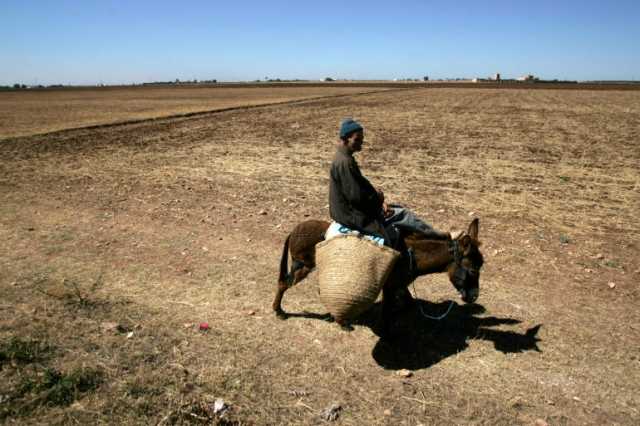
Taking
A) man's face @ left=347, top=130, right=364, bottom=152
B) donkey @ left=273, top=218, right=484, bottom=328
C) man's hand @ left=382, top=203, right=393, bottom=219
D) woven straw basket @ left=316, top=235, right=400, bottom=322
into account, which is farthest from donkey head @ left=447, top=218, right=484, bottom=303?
man's face @ left=347, top=130, right=364, bottom=152

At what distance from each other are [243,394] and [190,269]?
3.18m

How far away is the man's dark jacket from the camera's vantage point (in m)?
4.57

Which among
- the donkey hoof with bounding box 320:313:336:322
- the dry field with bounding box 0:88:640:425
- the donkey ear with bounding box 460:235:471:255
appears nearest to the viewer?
the dry field with bounding box 0:88:640:425

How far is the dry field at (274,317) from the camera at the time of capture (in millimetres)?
4043

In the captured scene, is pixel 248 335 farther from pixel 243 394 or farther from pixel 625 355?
pixel 625 355

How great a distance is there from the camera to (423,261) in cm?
502

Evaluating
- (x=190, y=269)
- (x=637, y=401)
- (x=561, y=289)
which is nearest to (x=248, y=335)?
(x=190, y=269)

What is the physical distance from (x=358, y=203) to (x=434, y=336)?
2063 millimetres

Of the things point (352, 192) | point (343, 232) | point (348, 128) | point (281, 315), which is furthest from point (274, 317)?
point (348, 128)

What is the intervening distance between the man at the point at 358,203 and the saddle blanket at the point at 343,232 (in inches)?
1.4

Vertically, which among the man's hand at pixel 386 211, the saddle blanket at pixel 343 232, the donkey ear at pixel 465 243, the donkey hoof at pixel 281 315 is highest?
the man's hand at pixel 386 211

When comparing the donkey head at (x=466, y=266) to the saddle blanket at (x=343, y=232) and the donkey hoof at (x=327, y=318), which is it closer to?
the saddle blanket at (x=343, y=232)

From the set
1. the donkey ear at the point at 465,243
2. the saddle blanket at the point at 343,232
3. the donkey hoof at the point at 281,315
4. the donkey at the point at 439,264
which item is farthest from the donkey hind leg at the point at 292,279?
the donkey ear at the point at 465,243

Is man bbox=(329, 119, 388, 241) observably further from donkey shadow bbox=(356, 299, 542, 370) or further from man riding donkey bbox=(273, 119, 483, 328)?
donkey shadow bbox=(356, 299, 542, 370)
